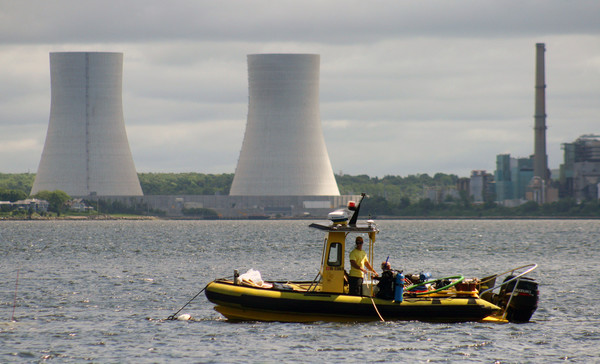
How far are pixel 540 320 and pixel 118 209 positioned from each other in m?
112

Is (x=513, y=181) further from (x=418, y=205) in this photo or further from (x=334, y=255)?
(x=334, y=255)

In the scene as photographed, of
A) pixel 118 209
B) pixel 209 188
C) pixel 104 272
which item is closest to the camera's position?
pixel 104 272

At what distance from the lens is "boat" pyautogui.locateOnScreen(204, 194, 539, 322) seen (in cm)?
2211

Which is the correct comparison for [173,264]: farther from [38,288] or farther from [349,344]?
[349,344]

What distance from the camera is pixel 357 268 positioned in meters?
21.9

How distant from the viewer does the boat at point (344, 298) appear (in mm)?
22109

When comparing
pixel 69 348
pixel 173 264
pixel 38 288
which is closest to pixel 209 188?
pixel 173 264

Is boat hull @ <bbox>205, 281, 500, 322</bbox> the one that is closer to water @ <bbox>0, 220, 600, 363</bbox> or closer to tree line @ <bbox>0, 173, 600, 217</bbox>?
water @ <bbox>0, 220, 600, 363</bbox>

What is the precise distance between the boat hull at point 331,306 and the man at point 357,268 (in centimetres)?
23

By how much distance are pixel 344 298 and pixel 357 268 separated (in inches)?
28.1

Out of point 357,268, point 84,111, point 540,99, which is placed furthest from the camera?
point 540,99

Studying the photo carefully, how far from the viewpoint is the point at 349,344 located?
67.9 ft

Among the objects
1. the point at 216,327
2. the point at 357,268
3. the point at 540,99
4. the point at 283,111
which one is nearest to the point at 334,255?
the point at 357,268

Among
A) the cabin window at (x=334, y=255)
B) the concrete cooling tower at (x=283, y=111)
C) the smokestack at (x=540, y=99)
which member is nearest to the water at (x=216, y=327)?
the cabin window at (x=334, y=255)
